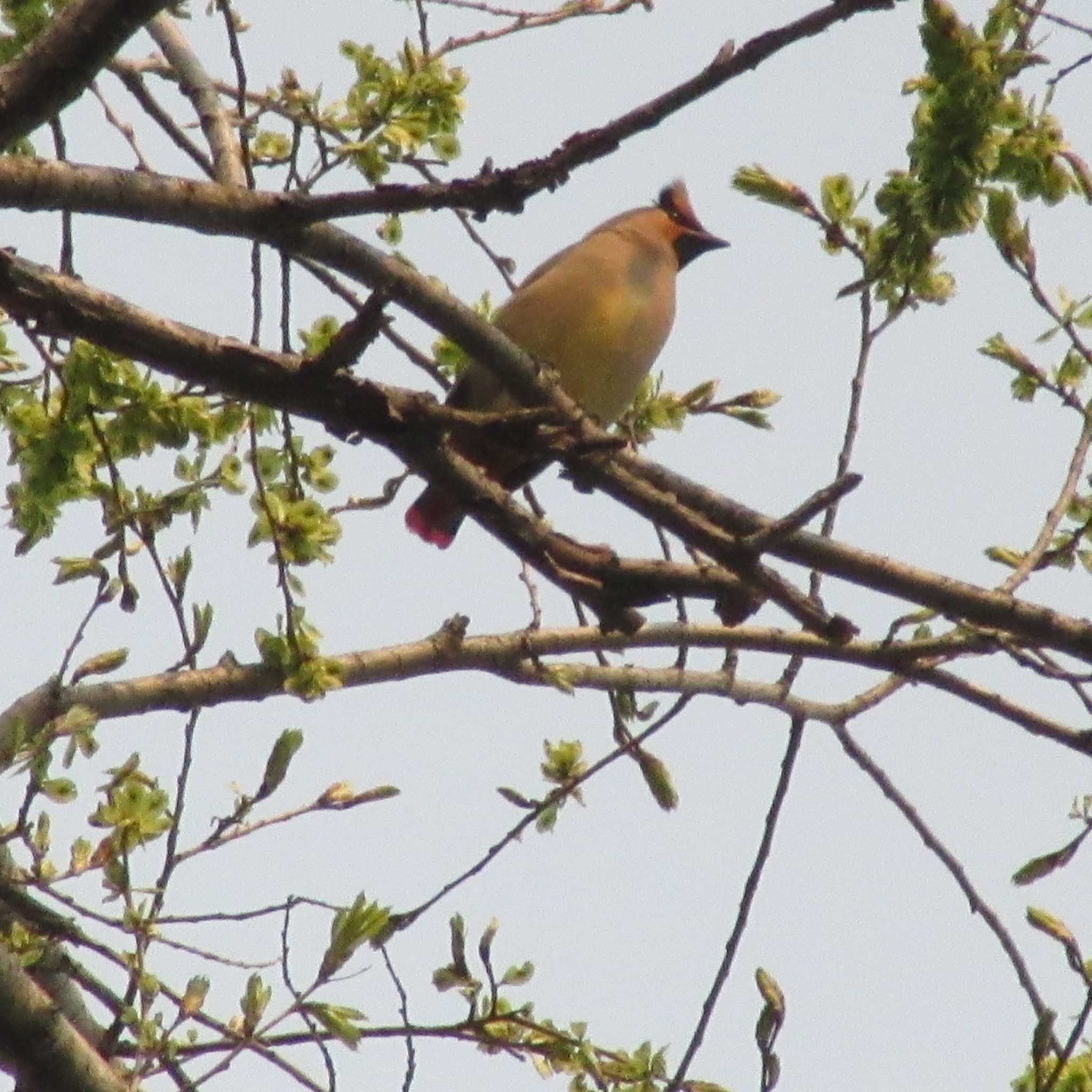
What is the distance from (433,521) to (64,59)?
3178 mm

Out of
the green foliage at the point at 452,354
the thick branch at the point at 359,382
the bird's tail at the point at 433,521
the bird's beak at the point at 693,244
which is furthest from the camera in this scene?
the bird's beak at the point at 693,244

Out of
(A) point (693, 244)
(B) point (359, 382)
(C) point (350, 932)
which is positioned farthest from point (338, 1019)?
(A) point (693, 244)

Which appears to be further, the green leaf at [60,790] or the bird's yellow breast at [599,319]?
Result: the bird's yellow breast at [599,319]

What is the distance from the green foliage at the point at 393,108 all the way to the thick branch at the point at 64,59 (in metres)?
1.21

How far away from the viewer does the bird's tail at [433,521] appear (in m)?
5.53

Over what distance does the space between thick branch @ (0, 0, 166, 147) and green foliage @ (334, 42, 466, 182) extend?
1.21m

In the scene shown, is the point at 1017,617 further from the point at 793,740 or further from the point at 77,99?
the point at 77,99

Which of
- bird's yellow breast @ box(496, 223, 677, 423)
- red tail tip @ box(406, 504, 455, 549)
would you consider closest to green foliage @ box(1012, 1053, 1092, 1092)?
bird's yellow breast @ box(496, 223, 677, 423)

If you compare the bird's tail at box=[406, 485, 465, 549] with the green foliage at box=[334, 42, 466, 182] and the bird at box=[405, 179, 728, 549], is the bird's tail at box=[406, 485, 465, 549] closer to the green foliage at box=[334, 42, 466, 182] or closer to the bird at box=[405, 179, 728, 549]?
→ the bird at box=[405, 179, 728, 549]

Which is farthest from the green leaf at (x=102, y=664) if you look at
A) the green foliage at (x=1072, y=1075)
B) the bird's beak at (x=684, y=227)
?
the bird's beak at (x=684, y=227)

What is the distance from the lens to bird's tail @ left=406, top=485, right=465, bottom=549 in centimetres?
553

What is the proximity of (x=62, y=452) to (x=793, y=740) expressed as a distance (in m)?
1.56

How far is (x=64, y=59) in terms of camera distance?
2416 millimetres

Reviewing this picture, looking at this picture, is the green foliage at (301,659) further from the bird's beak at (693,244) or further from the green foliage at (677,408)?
the bird's beak at (693,244)
